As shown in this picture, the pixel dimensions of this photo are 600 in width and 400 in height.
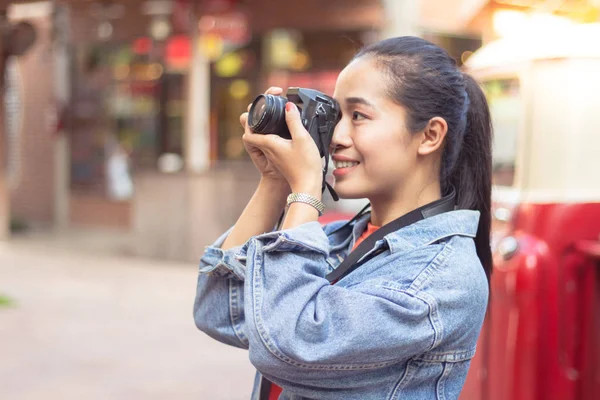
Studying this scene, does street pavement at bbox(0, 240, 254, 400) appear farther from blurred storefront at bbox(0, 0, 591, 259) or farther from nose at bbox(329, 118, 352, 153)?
nose at bbox(329, 118, 352, 153)

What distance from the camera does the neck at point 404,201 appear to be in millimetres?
1759

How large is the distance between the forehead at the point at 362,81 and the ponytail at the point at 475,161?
0.81 ft

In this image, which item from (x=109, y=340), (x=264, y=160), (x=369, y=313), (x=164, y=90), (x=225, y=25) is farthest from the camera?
(x=164, y=90)

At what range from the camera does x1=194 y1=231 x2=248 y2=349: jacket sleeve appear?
1.79m

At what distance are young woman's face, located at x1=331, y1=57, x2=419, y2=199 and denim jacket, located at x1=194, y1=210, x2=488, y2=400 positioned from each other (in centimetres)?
13

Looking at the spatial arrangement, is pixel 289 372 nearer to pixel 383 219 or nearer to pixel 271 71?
pixel 383 219

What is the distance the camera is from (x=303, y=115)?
5.50 ft

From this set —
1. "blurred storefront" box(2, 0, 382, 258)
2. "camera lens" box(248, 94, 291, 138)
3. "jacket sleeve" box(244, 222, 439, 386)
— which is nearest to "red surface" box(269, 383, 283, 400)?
"jacket sleeve" box(244, 222, 439, 386)

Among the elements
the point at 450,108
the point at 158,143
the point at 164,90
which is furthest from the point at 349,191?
the point at 158,143

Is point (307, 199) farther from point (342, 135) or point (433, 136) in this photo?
point (433, 136)

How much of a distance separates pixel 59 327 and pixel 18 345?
594 millimetres

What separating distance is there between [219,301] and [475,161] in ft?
2.23

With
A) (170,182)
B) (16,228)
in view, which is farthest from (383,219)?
(16,228)

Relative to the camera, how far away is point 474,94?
6.02ft
